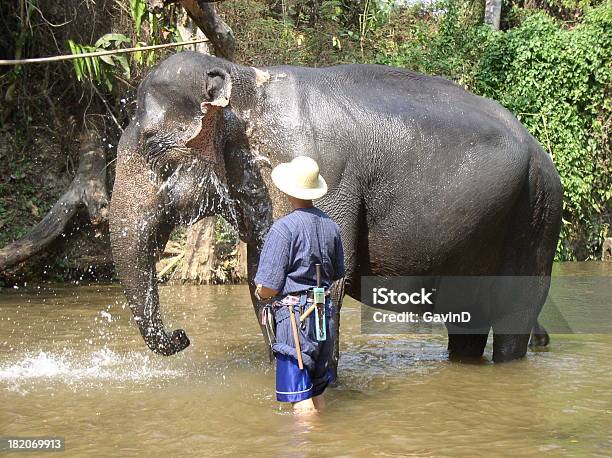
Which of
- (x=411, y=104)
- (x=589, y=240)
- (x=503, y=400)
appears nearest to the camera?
(x=503, y=400)

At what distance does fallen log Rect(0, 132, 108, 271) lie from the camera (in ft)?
36.9

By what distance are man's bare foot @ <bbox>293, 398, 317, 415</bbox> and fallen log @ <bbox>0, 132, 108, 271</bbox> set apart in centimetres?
772

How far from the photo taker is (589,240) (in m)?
15.3

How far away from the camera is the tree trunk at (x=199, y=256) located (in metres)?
11.4

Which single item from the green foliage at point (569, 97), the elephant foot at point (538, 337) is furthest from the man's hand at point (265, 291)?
the green foliage at point (569, 97)

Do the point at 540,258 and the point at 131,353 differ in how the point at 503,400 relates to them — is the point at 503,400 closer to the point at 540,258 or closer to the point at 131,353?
the point at 540,258

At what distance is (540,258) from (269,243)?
2633 millimetres

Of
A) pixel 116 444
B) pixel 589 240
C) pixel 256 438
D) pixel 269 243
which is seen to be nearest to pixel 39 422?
pixel 116 444

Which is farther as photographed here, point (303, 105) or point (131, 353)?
point (131, 353)

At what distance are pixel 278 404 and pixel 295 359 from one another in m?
0.50

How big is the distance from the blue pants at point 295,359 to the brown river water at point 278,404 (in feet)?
0.48
